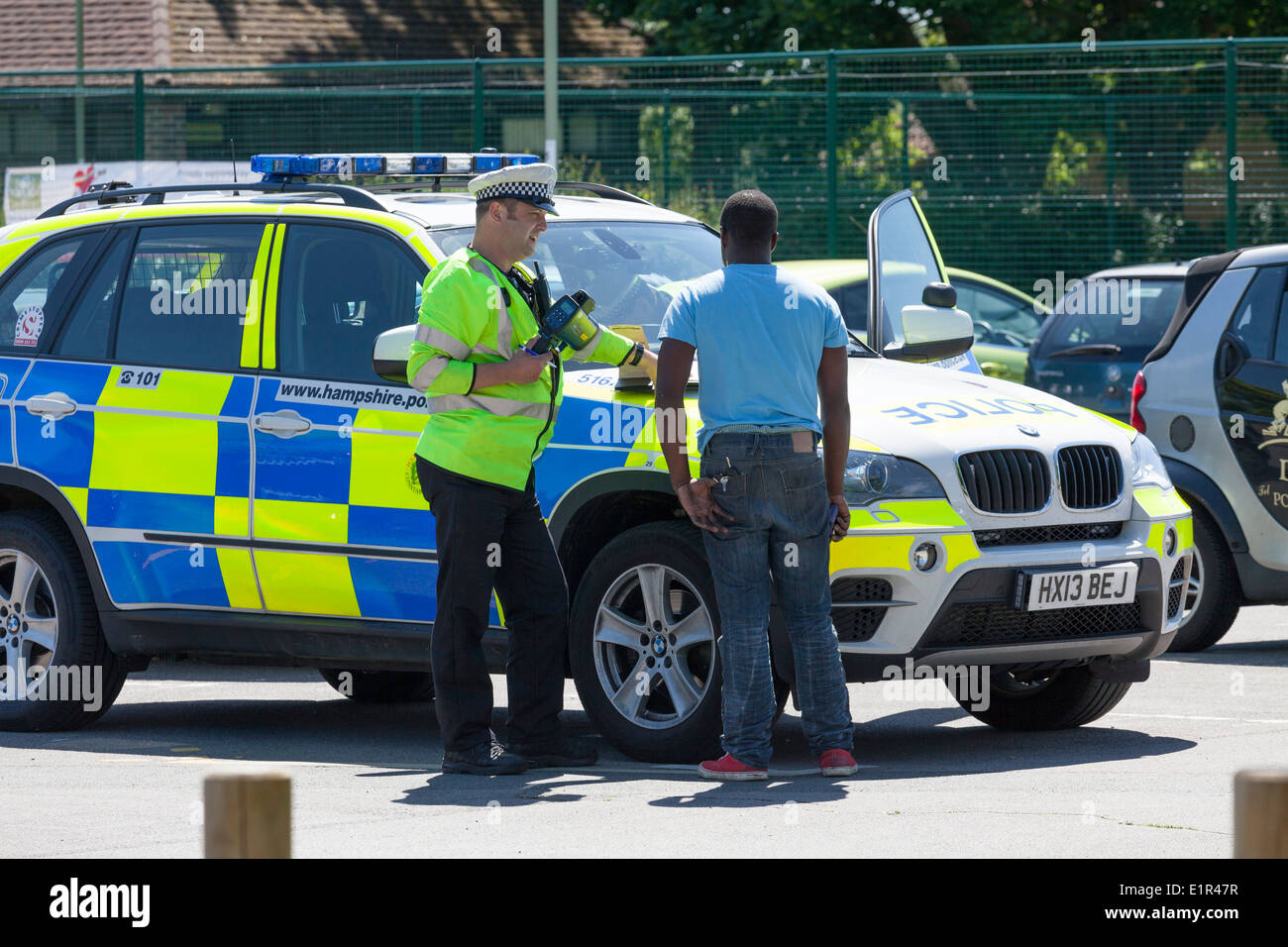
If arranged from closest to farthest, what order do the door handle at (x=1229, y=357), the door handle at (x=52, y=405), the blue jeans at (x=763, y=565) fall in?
the blue jeans at (x=763, y=565)
the door handle at (x=52, y=405)
the door handle at (x=1229, y=357)

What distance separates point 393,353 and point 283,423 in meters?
0.77

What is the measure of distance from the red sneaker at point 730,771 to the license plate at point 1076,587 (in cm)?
99

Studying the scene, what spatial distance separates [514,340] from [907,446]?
129 cm

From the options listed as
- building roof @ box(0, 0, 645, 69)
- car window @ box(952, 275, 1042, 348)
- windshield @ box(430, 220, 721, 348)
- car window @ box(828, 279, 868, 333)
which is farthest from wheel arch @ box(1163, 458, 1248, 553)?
building roof @ box(0, 0, 645, 69)

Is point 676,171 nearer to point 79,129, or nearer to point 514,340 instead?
point 79,129

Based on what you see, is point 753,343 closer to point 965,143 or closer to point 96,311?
point 96,311

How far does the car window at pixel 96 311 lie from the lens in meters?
7.96

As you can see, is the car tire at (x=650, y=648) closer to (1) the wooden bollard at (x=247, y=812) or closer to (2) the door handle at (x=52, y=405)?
(2) the door handle at (x=52, y=405)

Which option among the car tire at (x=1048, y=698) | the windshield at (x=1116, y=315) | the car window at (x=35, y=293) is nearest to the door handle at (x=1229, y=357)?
the car tire at (x=1048, y=698)

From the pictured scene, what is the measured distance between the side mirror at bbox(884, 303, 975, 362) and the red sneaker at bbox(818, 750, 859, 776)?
67.7 inches

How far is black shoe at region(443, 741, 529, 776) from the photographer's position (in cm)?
684

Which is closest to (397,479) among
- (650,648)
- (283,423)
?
(283,423)

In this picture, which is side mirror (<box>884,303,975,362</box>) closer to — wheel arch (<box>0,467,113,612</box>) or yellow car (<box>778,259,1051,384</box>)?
wheel arch (<box>0,467,113,612</box>)
